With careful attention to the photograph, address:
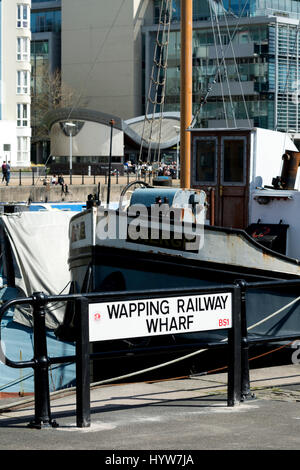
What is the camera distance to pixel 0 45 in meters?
70.2

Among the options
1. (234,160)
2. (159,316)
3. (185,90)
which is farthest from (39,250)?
(159,316)

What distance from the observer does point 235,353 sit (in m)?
7.26

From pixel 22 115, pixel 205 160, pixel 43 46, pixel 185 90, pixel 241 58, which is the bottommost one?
pixel 205 160

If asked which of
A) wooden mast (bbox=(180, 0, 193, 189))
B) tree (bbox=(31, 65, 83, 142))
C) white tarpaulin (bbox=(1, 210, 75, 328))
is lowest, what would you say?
white tarpaulin (bbox=(1, 210, 75, 328))

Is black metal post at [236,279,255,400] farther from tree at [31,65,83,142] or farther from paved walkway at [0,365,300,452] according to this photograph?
tree at [31,65,83,142]

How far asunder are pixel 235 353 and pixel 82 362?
146cm

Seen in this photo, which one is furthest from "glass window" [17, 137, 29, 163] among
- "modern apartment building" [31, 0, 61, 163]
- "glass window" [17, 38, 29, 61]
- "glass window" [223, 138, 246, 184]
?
"glass window" [223, 138, 246, 184]

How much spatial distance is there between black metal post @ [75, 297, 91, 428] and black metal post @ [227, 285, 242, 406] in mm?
1352

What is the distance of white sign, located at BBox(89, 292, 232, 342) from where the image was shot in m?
6.52

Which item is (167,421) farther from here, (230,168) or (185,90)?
(185,90)

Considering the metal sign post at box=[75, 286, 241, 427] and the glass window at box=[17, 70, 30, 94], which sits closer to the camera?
the metal sign post at box=[75, 286, 241, 427]

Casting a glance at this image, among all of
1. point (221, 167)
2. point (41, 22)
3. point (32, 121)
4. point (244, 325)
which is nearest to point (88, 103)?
point (32, 121)
